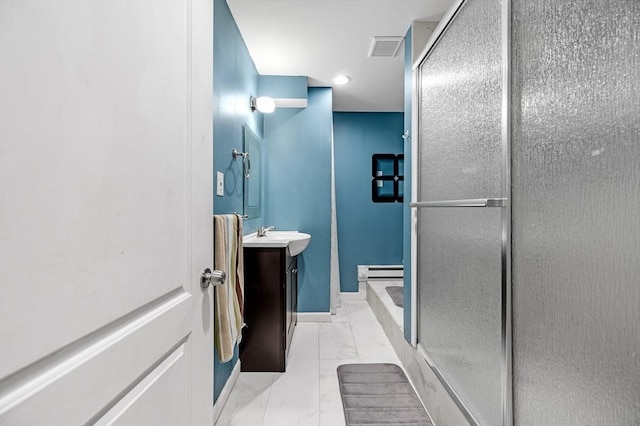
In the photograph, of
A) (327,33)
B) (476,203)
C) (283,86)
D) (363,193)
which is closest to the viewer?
(476,203)

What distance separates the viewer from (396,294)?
3.13 metres

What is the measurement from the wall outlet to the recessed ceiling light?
1719 millimetres

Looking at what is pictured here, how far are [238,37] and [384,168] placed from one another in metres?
2.44

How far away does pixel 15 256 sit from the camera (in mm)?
369

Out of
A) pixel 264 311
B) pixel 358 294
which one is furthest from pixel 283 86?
pixel 358 294

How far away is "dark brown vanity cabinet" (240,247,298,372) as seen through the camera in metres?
2.07

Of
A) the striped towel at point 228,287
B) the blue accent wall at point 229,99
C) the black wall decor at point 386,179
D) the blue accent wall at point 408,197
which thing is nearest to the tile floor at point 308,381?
the blue accent wall at point 408,197

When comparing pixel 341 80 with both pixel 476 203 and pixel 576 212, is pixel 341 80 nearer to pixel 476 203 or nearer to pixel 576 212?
pixel 476 203

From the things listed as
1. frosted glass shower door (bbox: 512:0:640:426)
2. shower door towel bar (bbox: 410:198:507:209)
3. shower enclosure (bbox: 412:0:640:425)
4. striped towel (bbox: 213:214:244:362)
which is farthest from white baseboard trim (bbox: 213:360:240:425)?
shower door towel bar (bbox: 410:198:507:209)

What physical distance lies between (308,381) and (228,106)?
73.3 inches

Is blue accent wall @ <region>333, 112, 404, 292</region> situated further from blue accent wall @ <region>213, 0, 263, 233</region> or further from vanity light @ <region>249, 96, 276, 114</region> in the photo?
blue accent wall @ <region>213, 0, 263, 233</region>

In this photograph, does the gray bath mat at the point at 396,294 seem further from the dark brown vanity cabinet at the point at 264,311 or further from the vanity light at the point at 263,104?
the vanity light at the point at 263,104

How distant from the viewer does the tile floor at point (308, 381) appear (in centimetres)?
164

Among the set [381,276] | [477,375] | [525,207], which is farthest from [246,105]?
[381,276]
